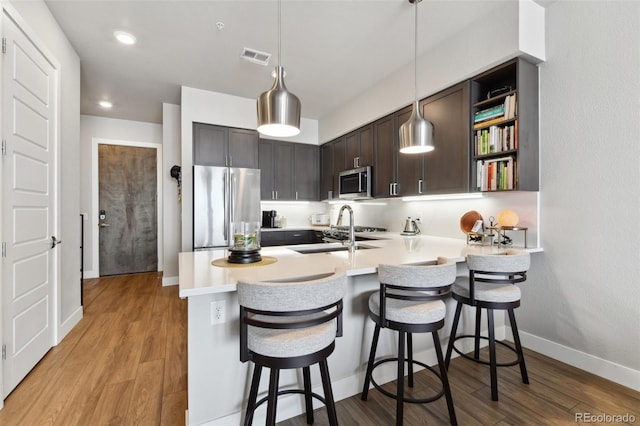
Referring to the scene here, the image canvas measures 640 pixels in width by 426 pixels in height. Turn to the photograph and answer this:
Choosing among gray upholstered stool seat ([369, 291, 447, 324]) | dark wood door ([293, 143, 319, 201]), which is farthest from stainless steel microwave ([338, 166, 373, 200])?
gray upholstered stool seat ([369, 291, 447, 324])

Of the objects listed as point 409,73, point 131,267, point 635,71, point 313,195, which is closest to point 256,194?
point 313,195

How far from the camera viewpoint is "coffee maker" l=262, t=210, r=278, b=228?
4.82 meters

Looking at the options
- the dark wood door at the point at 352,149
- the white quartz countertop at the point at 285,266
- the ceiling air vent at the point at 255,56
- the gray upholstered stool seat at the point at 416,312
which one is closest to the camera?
the white quartz countertop at the point at 285,266

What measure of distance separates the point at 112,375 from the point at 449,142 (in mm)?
3448

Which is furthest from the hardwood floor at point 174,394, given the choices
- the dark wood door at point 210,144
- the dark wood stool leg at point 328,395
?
the dark wood door at point 210,144

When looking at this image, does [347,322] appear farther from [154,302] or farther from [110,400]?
[154,302]

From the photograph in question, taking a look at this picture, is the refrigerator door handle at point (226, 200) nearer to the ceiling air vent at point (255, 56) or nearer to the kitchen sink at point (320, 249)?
the ceiling air vent at point (255, 56)

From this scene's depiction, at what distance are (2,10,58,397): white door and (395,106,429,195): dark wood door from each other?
329 cm

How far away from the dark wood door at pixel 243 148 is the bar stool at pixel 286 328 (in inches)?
133

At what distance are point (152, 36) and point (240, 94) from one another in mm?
1483

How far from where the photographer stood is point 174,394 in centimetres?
189

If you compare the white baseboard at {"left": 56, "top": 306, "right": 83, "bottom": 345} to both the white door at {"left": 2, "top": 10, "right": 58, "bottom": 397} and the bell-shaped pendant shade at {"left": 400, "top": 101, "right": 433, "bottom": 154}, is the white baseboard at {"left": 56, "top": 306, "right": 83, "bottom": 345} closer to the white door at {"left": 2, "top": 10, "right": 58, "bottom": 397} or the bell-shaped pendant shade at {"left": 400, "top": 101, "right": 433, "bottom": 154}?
the white door at {"left": 2, "top": 10, "right": 58, "bottom": 397}

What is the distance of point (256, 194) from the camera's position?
4.20m

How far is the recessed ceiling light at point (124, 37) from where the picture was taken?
2.72 m
